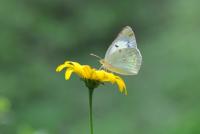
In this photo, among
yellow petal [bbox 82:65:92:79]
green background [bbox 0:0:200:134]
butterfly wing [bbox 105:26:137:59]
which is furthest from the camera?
green background [bbox 0:0:200:134]

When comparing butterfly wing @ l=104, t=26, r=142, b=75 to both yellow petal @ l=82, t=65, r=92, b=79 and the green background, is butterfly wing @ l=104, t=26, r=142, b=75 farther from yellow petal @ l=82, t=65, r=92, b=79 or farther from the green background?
the green background

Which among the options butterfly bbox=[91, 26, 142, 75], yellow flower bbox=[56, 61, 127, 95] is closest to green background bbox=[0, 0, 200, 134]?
butterfly bbox=[91, 26, 142, 75]

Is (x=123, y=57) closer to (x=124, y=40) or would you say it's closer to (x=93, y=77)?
(x=124, y=40)

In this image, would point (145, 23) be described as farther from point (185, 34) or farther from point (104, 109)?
point (104, 109)

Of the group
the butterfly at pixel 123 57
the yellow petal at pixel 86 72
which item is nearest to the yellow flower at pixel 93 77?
the yellow petal at pixel 86 72

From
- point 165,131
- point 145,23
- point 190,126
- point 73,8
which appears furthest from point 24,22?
point 190,126

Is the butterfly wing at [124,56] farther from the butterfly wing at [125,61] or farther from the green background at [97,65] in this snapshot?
the green background at [97,65]

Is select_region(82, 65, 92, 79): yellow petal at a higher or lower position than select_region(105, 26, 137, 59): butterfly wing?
lower

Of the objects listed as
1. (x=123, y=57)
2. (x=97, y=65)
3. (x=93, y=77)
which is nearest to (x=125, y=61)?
(x=123, y=57)
